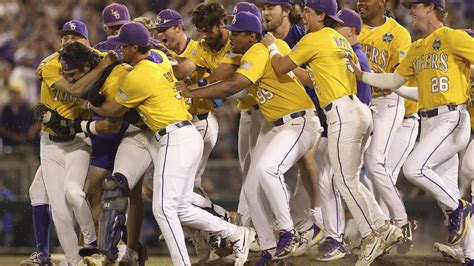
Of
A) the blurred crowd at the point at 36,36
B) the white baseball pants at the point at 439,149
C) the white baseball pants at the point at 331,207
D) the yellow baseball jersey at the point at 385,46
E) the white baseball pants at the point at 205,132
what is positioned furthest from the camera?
the blurred crowd at the point at 36,36

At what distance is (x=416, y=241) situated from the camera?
48.0 ft

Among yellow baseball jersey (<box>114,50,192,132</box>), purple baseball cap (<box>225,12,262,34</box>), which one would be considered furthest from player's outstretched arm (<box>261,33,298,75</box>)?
yellow baseball jersey (<box>114,50,192,132</box>)

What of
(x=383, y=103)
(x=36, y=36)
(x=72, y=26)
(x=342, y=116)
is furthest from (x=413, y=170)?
(x=36, y=36)

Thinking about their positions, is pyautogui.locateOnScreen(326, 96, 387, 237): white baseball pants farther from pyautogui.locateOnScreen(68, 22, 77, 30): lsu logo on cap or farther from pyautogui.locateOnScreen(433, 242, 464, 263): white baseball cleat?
pyautogui.locateOnScreen(68, 22, 77, 30): lsu logo on cap

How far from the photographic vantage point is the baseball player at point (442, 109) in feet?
29.0

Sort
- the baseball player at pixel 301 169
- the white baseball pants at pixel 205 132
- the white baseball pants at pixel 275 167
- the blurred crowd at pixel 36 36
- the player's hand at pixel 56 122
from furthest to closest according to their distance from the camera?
1. the blurred crowd at pixel 36 36
2. the white baseball pants at pixel 205 132
3. the baseball player at pixel 301 169
4. the player's hand at pixel 56 122
5. the white baseball pants at pixel 275 167

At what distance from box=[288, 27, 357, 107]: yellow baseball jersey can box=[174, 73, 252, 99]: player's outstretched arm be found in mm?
455

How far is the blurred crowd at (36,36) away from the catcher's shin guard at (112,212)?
524cm

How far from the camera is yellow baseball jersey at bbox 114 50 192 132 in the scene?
882cm

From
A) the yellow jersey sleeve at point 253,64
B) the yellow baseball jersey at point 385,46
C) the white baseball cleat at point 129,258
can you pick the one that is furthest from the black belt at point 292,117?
the white baseball cleat at point 129,258

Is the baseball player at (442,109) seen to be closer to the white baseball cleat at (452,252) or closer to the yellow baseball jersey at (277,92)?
the white baseball cleat at (452,252)

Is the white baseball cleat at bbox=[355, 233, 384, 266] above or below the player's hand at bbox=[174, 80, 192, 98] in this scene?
below

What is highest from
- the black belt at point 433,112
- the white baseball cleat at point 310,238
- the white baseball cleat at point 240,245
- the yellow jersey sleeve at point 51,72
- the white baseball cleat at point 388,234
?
the yellow jersey sleeve at point 51,72

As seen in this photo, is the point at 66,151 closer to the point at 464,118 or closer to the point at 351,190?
the point at 351,190
